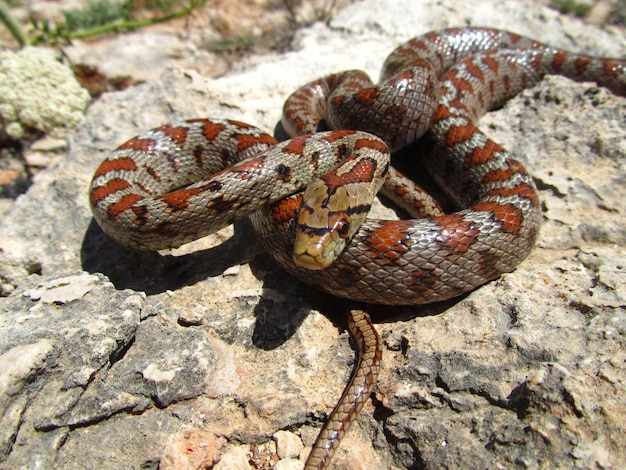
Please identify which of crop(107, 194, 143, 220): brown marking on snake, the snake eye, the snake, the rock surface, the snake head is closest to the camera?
the rock surface

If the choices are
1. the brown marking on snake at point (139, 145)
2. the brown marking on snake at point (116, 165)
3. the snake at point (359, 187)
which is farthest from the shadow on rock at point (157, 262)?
the brown marking on snake at point (139, 145)

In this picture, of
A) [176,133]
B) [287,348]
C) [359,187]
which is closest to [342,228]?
[359,187]

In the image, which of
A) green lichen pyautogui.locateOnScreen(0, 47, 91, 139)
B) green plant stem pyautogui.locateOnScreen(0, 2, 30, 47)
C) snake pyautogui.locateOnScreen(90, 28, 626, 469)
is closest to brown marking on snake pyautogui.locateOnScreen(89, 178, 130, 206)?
snake pyautogui.locateOnScreen(90, 28, 626, 469)

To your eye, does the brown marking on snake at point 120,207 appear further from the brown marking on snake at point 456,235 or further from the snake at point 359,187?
the brown marking on snake at point 456,235

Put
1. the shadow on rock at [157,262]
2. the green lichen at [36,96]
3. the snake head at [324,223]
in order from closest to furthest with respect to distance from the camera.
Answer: the snake head at [324,223] → the shadow on rock at [157,262] → the green lichen at [36,96]

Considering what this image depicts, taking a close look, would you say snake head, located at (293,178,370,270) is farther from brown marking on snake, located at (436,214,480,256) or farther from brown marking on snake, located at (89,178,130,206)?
brown marking on snake, located at (89,178,130,206)

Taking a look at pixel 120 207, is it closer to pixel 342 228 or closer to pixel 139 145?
pixel 139 145
